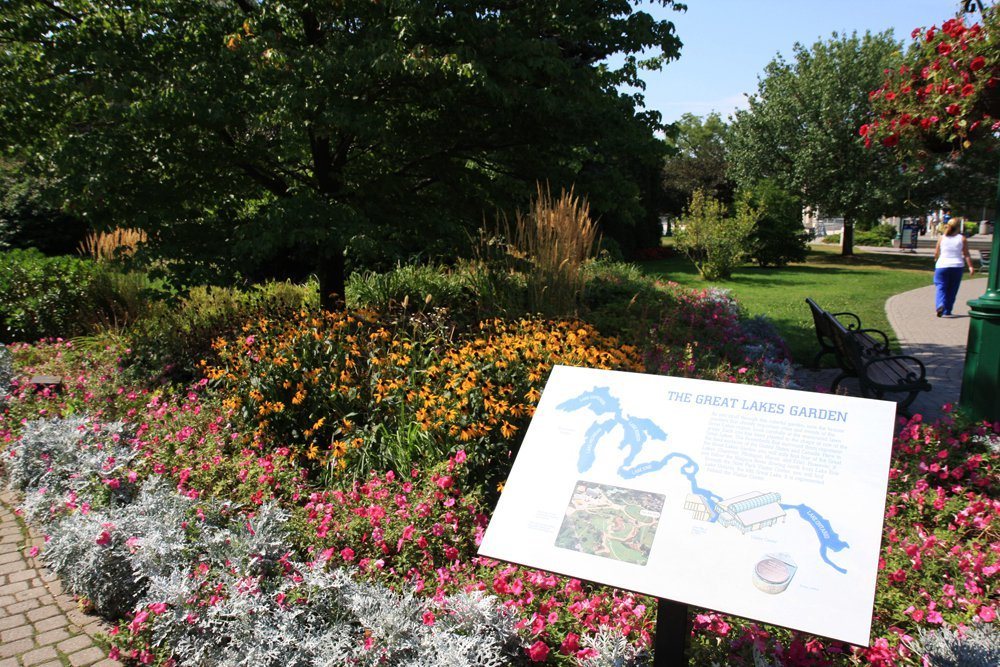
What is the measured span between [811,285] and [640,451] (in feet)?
51.0

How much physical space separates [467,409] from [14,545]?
109 inches

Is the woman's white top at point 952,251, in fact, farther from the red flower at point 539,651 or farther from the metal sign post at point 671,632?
the red flower at point 539,651

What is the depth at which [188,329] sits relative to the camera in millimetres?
7090

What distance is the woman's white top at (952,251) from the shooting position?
10727 millimetres

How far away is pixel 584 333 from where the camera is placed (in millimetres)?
4949

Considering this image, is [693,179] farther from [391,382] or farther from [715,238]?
[391,382]

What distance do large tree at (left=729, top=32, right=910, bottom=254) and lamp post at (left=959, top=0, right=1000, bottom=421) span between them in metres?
21.9

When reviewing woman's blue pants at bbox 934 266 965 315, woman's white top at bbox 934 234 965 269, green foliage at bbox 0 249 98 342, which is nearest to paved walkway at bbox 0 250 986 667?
green foliage at bbox 0 249 98 342

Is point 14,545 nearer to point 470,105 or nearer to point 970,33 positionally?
point 470,105

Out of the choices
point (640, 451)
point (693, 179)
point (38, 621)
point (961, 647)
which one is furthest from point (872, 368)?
point (693, 179)

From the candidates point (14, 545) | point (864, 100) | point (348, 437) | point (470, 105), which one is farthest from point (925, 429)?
point (864, 100)

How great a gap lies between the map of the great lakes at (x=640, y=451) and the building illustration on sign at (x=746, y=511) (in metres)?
0.01

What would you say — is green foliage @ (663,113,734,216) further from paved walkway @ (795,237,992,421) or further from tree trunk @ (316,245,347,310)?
tree trunk @ (316,245,347,310)

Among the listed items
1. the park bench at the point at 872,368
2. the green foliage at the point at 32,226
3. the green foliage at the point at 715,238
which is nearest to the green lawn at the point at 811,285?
the green foliage at the point at 715,238
